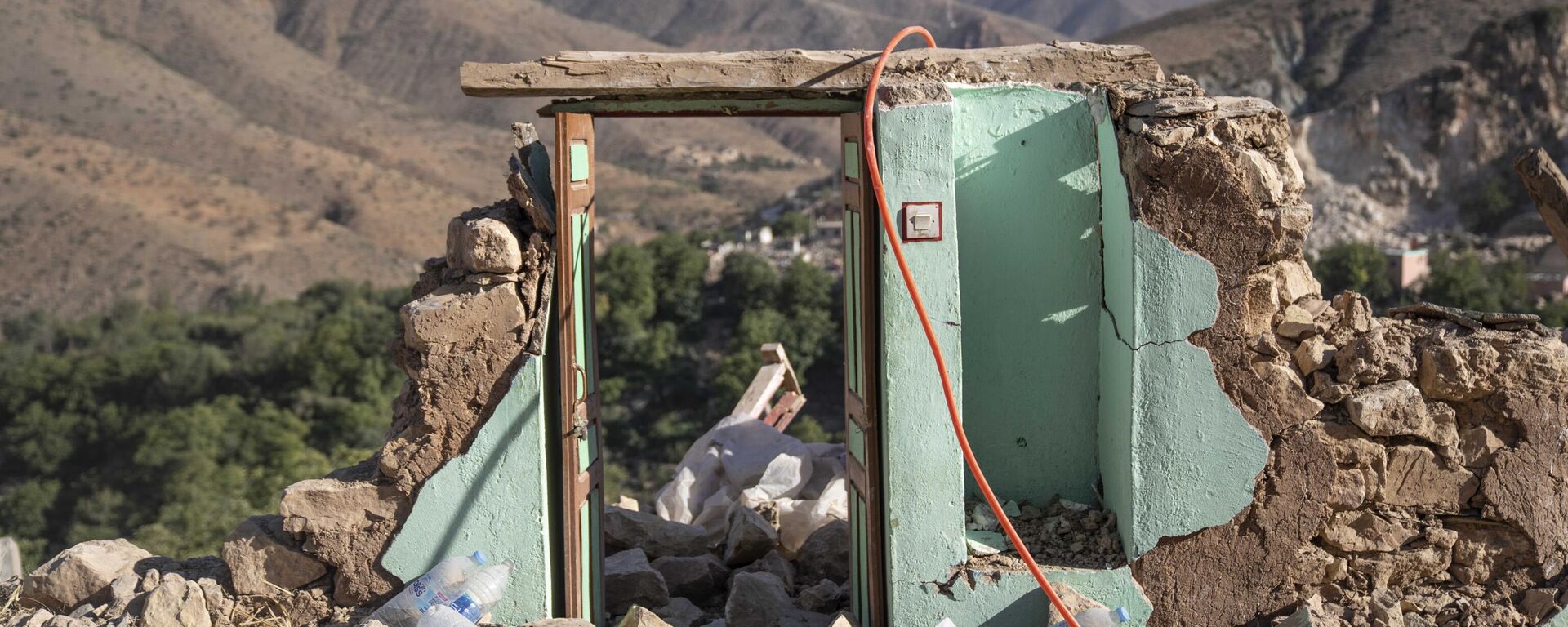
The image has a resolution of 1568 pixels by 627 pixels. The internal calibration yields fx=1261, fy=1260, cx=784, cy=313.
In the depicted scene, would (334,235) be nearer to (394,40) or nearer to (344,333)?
(344,333)

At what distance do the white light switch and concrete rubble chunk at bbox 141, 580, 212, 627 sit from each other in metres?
3.03

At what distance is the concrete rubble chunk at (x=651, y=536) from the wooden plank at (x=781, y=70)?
240cm

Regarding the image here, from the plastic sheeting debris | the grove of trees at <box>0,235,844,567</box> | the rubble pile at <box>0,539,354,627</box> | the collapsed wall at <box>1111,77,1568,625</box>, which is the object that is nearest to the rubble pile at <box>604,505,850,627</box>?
the plastic sheeting debris

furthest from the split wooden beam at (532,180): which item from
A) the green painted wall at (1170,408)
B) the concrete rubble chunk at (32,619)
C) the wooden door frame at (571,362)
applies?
the concrete rubble chunk at (32,619)

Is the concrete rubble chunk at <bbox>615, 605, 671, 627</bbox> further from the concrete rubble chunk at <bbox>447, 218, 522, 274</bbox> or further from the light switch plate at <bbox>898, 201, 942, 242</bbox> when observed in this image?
the light switch plate at <bbox>898, 201, 942, 242</bbox>

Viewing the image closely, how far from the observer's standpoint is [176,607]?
4.82 m

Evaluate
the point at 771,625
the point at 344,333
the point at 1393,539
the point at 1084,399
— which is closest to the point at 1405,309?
the point at 1393,539

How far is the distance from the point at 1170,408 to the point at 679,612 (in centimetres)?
229

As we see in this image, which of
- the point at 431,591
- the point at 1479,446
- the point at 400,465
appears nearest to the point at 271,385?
the point at 400,465

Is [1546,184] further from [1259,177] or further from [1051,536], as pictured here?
[1051,536]

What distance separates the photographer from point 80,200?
3881cm

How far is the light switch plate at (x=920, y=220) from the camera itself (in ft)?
14.5

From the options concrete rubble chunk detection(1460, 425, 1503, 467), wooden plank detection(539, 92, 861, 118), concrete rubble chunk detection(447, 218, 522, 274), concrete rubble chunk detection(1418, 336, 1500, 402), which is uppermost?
wooden plank detection(539, 92, 861, 118)

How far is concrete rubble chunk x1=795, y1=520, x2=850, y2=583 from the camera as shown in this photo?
5961 millimetres
